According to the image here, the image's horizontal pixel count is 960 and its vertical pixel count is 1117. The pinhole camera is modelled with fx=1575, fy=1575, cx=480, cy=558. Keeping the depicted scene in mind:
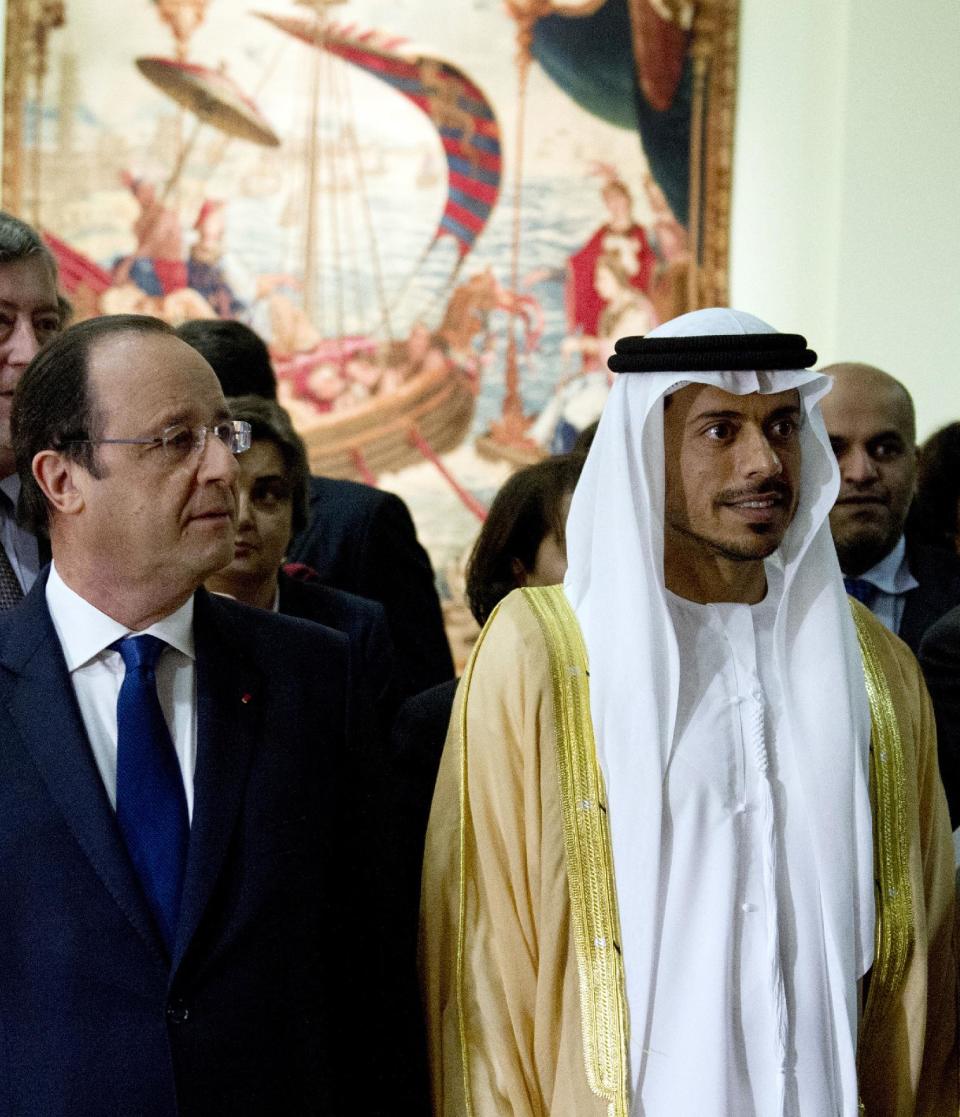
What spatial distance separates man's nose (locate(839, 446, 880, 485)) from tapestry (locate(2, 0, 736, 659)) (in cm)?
257

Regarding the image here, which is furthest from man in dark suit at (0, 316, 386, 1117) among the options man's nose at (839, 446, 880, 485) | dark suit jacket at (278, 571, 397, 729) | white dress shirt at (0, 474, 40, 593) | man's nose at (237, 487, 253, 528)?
man's nose at (839, 446, 880, 485)

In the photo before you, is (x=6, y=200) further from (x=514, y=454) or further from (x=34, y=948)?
(x=34, y=948)

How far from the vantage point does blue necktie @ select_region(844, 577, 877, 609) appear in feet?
13.1

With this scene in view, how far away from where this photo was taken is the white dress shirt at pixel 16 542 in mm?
2896

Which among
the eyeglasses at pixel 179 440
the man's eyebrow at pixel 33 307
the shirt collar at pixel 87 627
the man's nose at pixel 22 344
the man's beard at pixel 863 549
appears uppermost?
the man's eyebrow at pixel 33 307

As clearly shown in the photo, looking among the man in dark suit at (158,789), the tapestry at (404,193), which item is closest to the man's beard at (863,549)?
the man in dark suit at (158,789)

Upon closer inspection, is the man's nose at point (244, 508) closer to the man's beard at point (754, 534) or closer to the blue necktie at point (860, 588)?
the man's beard at point (754, 534)

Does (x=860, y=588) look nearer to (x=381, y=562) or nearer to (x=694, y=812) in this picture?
(x=381, y=562)

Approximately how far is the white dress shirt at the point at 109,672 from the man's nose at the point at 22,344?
67 centimetres

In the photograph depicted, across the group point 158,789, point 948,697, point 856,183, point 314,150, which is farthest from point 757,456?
point 314,150

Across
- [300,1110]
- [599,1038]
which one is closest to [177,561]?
[300,1110]

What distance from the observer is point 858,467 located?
409 cm

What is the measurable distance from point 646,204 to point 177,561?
15.7ft

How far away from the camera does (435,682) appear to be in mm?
4480
